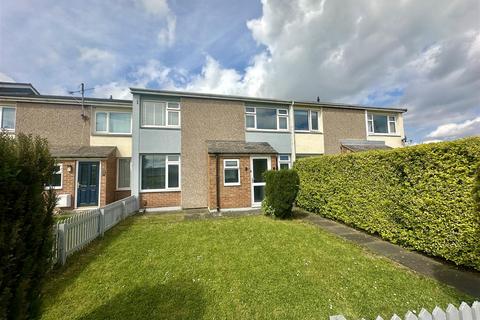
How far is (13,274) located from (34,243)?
27 centimetres

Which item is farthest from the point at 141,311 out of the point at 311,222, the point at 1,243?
the point at 311,222

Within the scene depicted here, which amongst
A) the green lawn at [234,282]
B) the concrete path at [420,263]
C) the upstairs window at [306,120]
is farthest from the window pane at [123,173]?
the concrete path at [420,263]

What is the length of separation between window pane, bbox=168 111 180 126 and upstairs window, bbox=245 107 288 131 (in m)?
3.96

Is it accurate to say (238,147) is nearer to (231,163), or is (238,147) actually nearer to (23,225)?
(231,163)

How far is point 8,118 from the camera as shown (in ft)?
38.2

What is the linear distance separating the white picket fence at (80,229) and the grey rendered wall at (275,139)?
7.64 m

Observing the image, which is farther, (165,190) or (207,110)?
(207,110)

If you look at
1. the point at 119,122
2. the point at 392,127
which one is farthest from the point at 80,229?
the point at 392,127

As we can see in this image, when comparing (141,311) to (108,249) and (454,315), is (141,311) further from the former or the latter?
(454,315)

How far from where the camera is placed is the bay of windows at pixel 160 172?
10993 millimetres

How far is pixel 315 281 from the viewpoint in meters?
3.84

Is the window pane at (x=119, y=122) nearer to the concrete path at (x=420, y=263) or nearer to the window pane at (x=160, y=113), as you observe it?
the window pane at (x=160, y=113)

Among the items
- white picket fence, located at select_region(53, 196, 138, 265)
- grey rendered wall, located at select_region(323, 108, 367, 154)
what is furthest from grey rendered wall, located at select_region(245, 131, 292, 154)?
white picket fence, located at select_region(53, 196, 138, 265)

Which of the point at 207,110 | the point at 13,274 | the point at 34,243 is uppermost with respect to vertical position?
the point at 207,110
